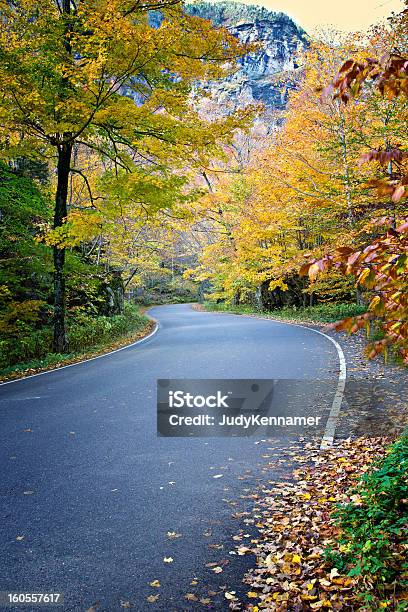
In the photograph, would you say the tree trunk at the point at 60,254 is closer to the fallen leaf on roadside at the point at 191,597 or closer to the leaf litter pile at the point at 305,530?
the leaf litter pile at the point at 305,530

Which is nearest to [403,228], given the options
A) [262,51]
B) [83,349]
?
[83,349]

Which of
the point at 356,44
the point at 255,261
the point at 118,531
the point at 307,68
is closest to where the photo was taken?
the point at 118,531

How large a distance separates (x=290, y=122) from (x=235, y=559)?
20600mm

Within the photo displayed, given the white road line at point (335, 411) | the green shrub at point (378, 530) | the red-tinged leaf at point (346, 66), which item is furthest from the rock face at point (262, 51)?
the red-tinged leaf at point (346, 66)

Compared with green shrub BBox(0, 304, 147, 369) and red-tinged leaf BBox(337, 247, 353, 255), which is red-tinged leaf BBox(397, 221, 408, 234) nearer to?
red-tinged leaf BBox(337, 247, 353, 255)

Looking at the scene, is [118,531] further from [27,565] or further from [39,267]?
[39,267]

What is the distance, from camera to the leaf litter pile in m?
3.09

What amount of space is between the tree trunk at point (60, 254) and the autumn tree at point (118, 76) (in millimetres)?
1709

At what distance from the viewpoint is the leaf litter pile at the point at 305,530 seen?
309 centimetres

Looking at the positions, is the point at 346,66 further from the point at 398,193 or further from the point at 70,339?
the point at 70,339

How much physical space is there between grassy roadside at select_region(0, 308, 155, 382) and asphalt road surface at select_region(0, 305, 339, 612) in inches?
134

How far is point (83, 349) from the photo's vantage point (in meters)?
17.4

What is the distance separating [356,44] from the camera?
17.5 metres

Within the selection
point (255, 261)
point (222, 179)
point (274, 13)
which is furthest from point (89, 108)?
point (274, 13)
